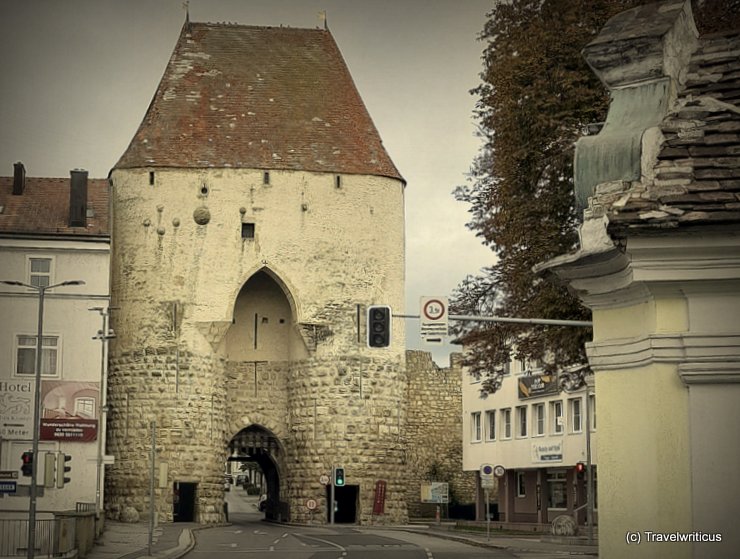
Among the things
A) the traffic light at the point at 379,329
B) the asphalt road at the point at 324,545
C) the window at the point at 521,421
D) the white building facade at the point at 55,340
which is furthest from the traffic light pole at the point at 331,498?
the traffic light at the point at 379,329

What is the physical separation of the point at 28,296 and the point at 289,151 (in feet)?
38.1

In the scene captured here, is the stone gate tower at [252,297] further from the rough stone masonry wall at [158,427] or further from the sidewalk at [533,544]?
the sidewalk at [533,544]

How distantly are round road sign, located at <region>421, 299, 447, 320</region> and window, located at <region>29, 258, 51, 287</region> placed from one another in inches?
1050

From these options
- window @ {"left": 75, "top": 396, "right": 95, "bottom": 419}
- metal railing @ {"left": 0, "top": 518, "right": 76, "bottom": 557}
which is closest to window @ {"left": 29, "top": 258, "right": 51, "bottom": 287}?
window @ {"left": 75, "top": 396, "right": 95, "bottom": 419}

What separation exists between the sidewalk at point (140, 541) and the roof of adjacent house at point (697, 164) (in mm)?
21612

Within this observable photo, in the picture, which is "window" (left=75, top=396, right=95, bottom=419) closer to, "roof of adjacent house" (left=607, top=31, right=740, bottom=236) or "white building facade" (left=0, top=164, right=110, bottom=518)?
"white building facade" (left=0, top=164, right=110, bottom=518)

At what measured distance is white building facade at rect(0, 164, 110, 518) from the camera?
4544 cm

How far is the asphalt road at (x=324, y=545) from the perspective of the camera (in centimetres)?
3181

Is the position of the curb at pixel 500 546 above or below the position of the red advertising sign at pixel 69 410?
below

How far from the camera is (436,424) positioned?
70188 millimetres

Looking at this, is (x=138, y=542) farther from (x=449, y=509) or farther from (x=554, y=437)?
(x=449, y=509)

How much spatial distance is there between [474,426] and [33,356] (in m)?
23.3

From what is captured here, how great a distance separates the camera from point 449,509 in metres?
67.7

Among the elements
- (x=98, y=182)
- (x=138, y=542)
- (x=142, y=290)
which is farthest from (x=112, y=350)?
(x=138, y=542)
